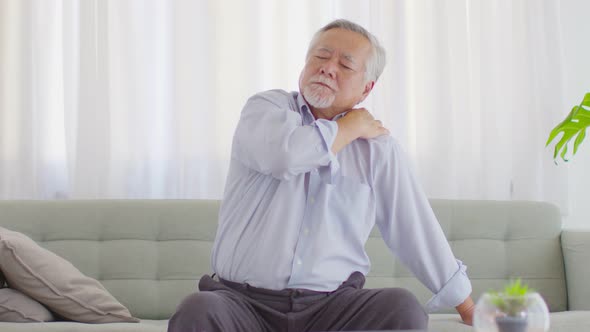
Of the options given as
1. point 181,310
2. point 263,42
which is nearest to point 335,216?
point 181,310

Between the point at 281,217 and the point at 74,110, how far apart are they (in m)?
1.59

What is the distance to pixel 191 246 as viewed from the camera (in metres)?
2.82

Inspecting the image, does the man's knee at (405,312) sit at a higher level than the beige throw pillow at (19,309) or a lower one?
higher

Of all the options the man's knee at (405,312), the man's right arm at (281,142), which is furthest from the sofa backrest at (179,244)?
the man's knee at (405,312)

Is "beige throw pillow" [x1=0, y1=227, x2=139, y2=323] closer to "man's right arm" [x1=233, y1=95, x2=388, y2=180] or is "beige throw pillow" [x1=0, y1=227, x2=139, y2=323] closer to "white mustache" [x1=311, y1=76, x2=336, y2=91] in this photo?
"man's right arm" [x1=233, y1=95, x2=388, y2=180]

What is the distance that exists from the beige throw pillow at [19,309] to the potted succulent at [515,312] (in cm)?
159

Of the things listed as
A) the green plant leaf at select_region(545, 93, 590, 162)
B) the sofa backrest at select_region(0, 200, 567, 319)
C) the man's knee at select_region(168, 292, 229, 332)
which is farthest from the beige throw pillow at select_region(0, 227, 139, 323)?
the green plant leaf at select_region(545, 93, 590, 162)

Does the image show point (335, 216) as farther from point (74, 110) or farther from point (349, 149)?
point (74, 110)

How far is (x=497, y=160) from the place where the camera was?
328cm

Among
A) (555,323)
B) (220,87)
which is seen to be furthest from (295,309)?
(220,87)

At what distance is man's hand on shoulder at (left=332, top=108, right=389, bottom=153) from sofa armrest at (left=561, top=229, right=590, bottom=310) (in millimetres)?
1153

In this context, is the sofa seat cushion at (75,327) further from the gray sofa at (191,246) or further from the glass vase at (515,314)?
the glass vase at (515,314)

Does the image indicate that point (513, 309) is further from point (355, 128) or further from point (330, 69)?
point (330, 69)

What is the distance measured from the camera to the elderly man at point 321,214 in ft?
6.07
